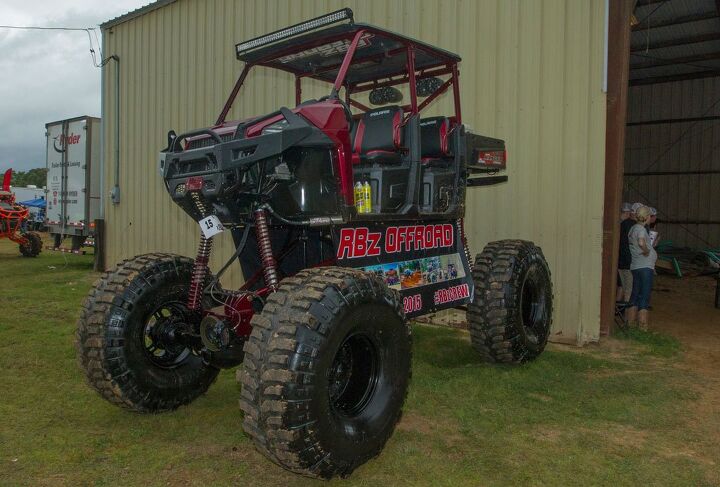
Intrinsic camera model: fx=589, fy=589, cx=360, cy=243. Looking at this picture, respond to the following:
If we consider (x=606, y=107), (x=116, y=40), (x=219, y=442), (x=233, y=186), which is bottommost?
(x=219, y=442)

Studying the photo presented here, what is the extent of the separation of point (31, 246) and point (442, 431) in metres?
16.0

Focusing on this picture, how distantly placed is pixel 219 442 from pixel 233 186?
5.66 feet

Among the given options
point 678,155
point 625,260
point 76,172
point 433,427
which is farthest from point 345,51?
point 678,155

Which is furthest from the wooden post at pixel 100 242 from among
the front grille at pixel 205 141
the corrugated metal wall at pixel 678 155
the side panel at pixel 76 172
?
the corrugated metal wall at pixel 678 155

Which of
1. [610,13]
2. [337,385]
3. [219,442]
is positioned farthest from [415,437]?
[610,13]

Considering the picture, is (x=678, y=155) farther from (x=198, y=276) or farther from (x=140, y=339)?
(x=140, y=339)

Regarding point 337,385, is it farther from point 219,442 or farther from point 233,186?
point 233,186

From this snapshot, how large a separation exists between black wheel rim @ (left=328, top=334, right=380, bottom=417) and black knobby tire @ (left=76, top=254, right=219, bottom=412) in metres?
1.34

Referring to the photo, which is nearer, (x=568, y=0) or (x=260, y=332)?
(x=260, y=332)

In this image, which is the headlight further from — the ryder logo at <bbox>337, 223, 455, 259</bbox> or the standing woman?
the standing woman

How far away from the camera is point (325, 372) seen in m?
3.19

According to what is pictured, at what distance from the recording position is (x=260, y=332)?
10.4 ft

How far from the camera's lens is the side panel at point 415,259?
13.7ft

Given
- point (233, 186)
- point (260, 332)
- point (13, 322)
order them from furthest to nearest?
point (13, 322) < point (233, 186) < point (260, 332)
